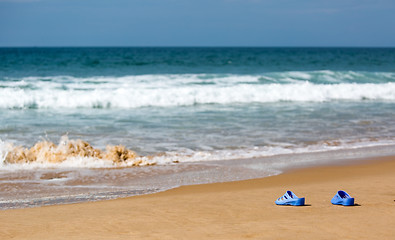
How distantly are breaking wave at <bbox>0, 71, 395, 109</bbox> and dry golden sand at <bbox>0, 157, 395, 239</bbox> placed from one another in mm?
12056

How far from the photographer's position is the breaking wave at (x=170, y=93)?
1784 centimetres

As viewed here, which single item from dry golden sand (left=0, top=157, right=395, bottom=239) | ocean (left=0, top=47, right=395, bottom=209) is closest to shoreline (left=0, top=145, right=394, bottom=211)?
ocean (left=0, top=47, right=395, bottom=209)

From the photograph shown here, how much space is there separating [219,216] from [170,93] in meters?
15.1

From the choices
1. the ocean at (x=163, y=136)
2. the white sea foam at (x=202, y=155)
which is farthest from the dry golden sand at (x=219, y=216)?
the white sea foam at (x=202, y=155)

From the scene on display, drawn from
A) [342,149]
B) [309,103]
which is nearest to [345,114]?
[309,103]

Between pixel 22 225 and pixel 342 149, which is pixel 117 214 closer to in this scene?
pixel 22 225

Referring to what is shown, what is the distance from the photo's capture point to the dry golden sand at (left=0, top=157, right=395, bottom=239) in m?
4.15

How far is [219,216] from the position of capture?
4.77 m

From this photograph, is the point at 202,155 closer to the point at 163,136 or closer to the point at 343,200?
the point at 163,136

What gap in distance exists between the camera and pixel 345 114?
50.8ft

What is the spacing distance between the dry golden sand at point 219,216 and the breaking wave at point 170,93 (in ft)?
39.6

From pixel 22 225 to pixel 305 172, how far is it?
4544 mm

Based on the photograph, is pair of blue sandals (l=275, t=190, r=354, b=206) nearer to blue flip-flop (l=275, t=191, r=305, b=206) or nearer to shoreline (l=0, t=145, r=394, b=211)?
blue flip-flop (l=275, t=191, r=305, b=206)

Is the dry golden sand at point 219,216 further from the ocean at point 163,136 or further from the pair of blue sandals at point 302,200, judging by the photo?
the ocean at point 163,136
